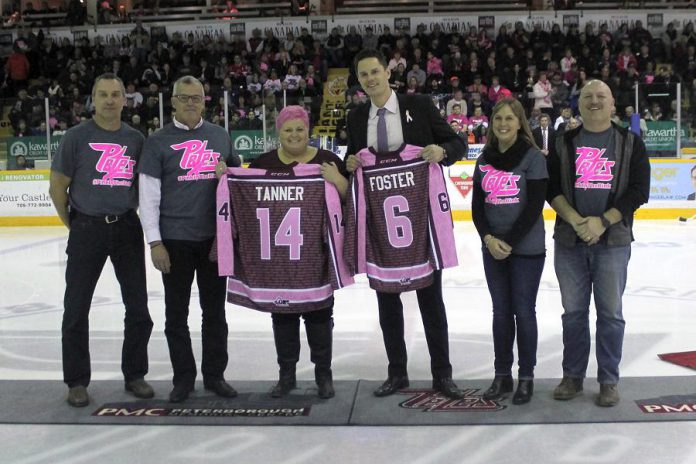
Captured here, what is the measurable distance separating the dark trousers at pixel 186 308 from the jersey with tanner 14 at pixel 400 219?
0.72m

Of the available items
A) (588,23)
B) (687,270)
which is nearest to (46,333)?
(687,270)

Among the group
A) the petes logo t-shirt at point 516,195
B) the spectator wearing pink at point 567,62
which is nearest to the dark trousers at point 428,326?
the petes logo t-shirt at point 516,195

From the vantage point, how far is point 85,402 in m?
4.08

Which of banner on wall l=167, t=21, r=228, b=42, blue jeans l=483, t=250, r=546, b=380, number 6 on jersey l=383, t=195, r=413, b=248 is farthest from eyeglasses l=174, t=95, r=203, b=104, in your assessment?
banner on wall l=167, t=21, r=228, b=42

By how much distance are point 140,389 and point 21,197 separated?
9627 millimetres

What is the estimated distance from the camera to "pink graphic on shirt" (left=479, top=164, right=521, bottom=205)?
3.97m

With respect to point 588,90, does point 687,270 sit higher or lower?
lower

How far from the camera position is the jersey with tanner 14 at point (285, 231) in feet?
13.4

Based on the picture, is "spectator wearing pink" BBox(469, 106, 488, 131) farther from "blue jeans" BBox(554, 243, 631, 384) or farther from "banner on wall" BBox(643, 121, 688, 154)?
"blue jeans" BBox(554, 243, 631, 384)

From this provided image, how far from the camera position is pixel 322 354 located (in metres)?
4.15

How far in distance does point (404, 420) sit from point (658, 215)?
985cm

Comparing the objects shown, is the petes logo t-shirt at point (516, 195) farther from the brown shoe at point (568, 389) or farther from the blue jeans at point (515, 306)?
the brown shoe at point (568, 389)

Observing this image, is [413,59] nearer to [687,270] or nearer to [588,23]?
[588,23]

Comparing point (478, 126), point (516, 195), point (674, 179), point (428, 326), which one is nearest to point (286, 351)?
point (428, 326)
